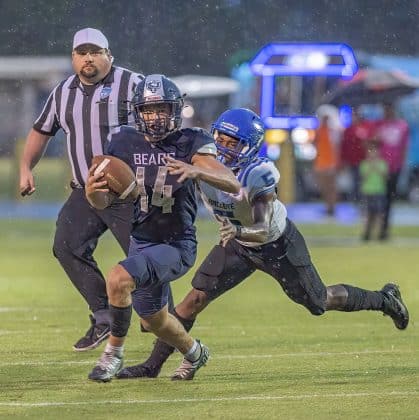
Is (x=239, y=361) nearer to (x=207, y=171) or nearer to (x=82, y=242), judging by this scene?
(x=82, y=242)

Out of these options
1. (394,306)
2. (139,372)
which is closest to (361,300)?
(394,306)

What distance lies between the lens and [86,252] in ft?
Result: 25.3

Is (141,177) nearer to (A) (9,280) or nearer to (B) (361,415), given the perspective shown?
(B) (361,415)

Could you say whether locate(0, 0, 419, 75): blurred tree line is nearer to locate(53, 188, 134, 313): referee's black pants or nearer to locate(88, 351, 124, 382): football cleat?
locate(53, 188, 134, 313): referee's black pants

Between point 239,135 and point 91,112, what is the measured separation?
1.36 meters

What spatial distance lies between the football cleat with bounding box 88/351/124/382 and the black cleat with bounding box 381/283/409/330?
164cm

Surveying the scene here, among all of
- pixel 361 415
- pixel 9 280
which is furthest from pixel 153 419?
pixel 9 280

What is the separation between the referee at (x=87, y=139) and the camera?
7.62m

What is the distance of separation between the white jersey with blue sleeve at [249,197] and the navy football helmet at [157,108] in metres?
0.48

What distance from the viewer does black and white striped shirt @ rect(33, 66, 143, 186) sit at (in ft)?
25.1

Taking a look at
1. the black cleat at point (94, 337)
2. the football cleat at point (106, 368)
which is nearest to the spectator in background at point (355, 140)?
the black cleat at point (94, 337)

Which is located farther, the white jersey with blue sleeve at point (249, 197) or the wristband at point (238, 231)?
the white jersey with blue sleeve at point (249, 197)

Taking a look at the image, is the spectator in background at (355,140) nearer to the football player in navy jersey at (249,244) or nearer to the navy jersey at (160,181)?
the football player in navy jersey at (249,244)

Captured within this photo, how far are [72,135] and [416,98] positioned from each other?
1512 cm
